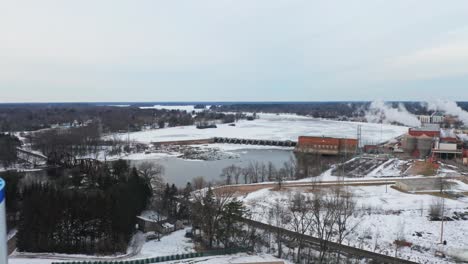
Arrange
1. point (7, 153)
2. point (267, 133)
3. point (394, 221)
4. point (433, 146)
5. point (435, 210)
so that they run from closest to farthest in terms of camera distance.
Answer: point (394, 221) < point (435, 210) < point (7, 153) < point (433, 146) < point (267, 133)

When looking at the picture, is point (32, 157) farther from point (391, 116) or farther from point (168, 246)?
point (391, 116)

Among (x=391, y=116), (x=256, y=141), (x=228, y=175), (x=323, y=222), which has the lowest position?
(x=256, y=141)

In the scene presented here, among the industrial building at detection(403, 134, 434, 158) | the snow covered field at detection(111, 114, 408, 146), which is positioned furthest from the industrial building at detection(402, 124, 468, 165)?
the snow covered field at detection(111, 114, 408, 146)

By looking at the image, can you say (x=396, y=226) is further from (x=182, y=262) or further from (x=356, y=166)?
(x=356, y=166)

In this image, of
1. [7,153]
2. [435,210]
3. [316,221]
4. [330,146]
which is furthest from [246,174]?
[7,153]

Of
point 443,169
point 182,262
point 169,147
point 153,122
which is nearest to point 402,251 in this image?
point 182,262
